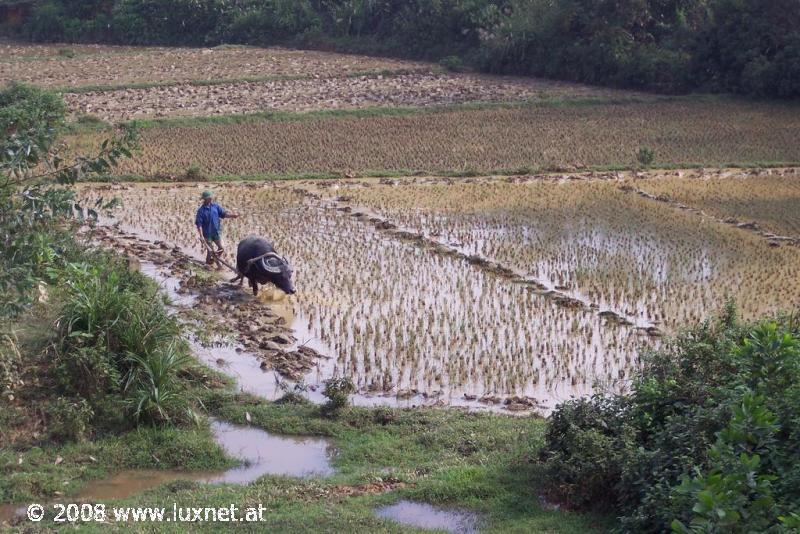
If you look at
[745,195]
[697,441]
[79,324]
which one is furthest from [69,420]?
[745,195]

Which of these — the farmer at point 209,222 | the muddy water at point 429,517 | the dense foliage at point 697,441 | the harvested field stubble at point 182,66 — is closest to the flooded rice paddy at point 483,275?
the farmer at point 209,222

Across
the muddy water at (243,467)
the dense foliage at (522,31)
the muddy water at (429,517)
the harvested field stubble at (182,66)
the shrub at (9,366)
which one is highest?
the dense foliage at (522,31)

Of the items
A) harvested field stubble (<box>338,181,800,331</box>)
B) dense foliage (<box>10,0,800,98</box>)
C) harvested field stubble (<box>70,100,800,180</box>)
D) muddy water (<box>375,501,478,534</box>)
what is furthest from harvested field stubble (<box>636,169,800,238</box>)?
muddy water (<box>375,501,478,534</box>)

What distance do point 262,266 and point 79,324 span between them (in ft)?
10.2

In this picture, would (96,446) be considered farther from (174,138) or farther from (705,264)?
(174,138)

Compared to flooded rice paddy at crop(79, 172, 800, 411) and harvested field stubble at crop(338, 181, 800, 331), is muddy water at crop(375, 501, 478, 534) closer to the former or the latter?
flooded rice paddy at crop(79, 172, 800, 411)

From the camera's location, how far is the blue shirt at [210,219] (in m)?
11.5

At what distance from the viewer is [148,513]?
580 cm

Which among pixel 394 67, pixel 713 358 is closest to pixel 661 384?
pixel 713 358

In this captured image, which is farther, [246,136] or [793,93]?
[793,93]

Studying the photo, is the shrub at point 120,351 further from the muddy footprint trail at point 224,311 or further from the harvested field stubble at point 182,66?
the harvested field stubble at point 182,66

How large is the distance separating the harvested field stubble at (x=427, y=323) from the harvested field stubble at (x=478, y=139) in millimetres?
4262

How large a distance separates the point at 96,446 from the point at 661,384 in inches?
147

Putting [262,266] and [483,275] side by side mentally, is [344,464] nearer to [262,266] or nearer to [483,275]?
[262,266]
